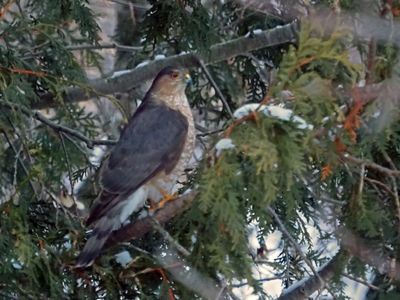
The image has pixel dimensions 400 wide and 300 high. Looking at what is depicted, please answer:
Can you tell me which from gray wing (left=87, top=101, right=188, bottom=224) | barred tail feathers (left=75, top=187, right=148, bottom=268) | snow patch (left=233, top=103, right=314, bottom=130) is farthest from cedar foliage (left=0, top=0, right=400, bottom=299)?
gray wing (left=87, top=101, right=188, bottom=224)

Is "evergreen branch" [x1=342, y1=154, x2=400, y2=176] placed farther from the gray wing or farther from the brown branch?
the gray wing

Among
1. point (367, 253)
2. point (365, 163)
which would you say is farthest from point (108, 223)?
point (365, 163)

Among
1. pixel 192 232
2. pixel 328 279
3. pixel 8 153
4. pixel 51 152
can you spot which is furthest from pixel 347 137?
pixel 8 153

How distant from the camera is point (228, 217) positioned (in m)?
4.04

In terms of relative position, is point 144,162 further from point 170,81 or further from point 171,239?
point 171,239

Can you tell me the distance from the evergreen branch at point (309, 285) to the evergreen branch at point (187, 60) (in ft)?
5.08

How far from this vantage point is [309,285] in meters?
5.50

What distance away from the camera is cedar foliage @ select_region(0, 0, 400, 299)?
3.97m

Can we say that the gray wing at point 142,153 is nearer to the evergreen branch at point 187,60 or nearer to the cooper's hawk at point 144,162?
the cooper's hawk at point 144,162

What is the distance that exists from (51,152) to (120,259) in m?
1.31

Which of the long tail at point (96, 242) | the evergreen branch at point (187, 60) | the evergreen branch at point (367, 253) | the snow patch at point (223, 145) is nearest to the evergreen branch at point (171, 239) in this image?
the long tail at point (96, 242)

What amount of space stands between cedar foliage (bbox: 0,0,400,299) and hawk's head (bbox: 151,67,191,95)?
19cm

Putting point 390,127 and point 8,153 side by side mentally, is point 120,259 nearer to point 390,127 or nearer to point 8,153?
point 390,127

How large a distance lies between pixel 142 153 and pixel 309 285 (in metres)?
1.15
